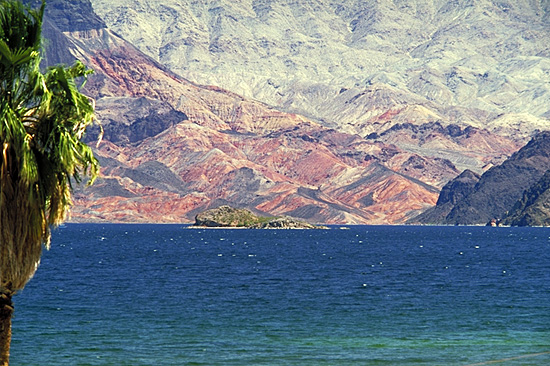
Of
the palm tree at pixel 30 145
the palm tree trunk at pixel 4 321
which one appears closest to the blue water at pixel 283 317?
the palm tree trunk at pixel 4 321

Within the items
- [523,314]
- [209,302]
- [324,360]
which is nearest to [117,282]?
[209,302]

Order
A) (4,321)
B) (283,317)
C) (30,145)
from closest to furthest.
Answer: (30,145) < (4,321) < (283,317)

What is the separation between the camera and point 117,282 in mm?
105000

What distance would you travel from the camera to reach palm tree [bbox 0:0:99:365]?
73.4 feet

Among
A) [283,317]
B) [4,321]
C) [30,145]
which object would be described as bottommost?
[283,317]

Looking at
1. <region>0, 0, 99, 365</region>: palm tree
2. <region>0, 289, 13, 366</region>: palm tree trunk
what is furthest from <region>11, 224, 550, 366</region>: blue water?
<region>0, 0, 99, 365</region>: palm tree

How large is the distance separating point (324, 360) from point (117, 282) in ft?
201

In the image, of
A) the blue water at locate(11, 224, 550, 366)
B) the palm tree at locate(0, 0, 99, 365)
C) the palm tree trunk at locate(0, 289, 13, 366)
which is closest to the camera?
the palm tree at locate(0, 0, 99, 365)

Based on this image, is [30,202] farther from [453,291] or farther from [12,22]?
[453,291]

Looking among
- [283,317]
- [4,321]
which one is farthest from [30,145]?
[283,317]

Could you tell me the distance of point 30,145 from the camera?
22844 mm

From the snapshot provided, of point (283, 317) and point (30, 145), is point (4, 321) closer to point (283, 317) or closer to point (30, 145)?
point (30, 145)

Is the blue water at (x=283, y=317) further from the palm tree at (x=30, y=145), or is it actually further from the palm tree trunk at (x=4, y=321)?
the palm tree at (x=30, y=145)

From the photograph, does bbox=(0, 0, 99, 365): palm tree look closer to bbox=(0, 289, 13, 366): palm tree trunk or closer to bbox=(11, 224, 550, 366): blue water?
bbox=(0, 289, 13, 366): palm tree trunk
